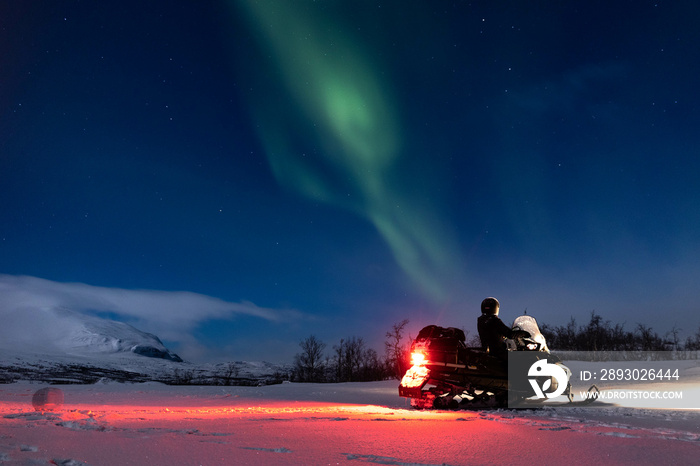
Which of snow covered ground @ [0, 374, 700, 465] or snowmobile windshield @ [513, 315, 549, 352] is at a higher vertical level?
snowmobile windshield @ [513, 315, 549, 352]

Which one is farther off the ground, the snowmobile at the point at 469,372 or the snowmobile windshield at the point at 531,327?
the snowmobile windshield at the point at 531,327

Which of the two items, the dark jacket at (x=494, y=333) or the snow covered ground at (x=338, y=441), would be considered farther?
the dark jacket at (x=494, y=333)

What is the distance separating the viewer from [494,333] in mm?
10156

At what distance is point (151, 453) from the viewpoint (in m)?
3.86

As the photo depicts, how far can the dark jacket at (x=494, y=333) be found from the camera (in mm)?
10062

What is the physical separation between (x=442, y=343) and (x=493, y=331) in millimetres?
1114

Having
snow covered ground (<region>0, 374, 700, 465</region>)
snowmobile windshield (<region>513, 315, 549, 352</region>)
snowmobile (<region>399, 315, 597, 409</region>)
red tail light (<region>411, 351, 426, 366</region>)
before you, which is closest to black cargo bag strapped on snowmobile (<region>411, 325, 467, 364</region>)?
snowmobile (<region>399, 315, 597, 409</region>)

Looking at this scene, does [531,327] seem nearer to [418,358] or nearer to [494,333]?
[494,333]

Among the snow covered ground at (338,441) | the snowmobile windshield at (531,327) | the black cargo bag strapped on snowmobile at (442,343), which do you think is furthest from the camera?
the snowmobile windshield at (531,327)

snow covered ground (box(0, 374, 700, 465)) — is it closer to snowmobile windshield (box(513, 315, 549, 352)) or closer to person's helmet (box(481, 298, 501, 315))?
person's helmet (box(481, 298, 501, 315))

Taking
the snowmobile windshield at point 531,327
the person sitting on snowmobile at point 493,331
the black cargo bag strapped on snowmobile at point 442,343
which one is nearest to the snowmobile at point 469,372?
the black cargo bag strapped on snowmobile at point 442,343

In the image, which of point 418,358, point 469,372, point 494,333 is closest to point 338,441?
point 418,358

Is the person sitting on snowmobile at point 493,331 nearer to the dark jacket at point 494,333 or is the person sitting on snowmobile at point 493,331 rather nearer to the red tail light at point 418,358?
the dark jacket at point 494,333

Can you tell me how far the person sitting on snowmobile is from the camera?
33.0ft
